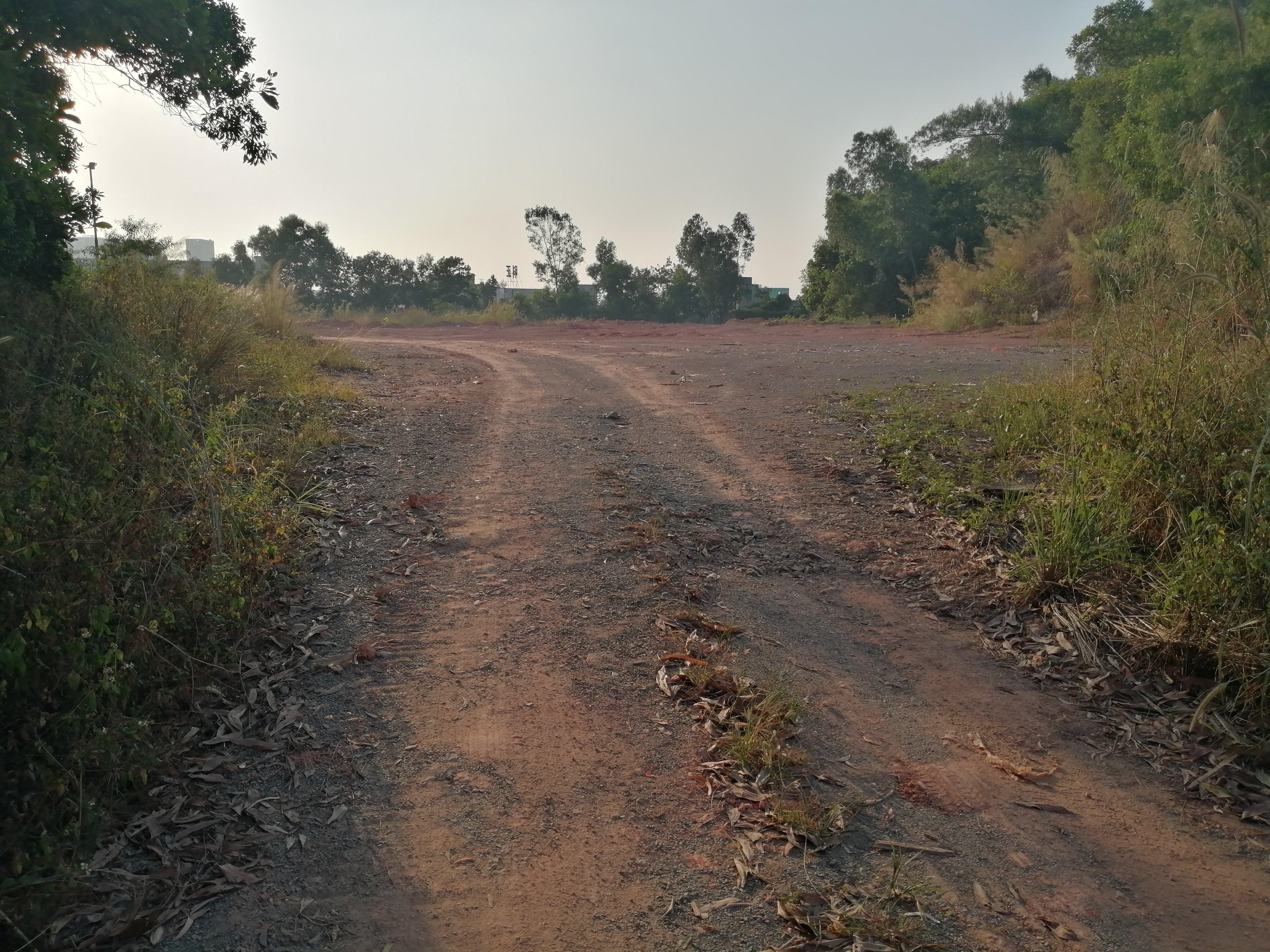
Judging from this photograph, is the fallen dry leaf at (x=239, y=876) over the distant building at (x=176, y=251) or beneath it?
beneath

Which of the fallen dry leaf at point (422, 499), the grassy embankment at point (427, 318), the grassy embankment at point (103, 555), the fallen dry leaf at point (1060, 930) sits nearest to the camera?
the fallen dry leaf at point (1060, 930)

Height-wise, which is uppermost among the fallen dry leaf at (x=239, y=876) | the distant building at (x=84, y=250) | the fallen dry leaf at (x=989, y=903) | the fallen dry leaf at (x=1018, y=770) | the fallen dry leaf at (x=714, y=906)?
the distant building at (x=84, y=250)

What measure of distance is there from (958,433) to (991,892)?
5.58 m

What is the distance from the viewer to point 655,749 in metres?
3.73

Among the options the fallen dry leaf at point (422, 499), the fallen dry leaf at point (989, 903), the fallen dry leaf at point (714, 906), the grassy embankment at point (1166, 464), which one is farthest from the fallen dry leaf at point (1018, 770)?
the fallen dry leaf at point (422, 499)

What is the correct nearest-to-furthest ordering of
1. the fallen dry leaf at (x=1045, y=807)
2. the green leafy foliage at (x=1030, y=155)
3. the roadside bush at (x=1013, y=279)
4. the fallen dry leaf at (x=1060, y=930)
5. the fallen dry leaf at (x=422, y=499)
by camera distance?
the fallen dry leaf at (x=1060, y=930)
the fallen dry leaf at (x=1045, y=807)
the fallen dry leaf at (x=422, y=499)
the green leafy foliage at (x=1030, y=155)
the roadside bush at (x=1013, y=279)

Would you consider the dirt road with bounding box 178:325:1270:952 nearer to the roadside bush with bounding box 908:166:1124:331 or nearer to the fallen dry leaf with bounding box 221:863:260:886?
the fallen dry leaf with bounding box 221:863:260:886

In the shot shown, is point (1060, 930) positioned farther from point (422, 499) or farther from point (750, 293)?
point (750, 293)

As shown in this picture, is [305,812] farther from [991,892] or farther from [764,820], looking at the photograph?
[991,892]

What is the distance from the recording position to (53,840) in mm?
2885

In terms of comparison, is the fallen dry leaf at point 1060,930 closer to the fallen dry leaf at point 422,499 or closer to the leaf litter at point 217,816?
the leaf litter at point 217,816

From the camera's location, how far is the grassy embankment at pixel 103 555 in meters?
3.14

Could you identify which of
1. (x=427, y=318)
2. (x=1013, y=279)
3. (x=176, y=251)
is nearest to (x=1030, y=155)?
(x=1013, y=279)

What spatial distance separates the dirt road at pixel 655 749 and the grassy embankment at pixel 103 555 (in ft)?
1.81
